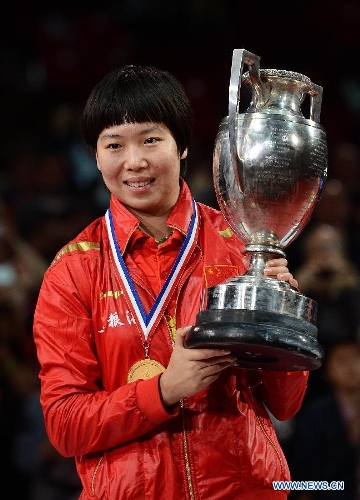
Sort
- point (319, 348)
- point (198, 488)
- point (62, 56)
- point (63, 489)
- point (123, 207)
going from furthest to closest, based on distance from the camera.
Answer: point (62, 56), point (63, 489), point (123, 207), point (198, 488), point (319, 348)

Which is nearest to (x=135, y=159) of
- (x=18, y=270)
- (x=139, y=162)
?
(x=139, y=162)

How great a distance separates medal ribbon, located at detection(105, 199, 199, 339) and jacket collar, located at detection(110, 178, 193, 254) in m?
0.01

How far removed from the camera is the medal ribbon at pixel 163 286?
2209 mm

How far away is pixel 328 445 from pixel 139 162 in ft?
7.19

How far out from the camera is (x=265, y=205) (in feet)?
7.04

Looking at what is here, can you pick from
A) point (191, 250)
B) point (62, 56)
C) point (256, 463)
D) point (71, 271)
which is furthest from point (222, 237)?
point (62, 56)

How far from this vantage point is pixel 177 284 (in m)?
2.27

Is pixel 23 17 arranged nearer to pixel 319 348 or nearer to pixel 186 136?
pixel 186 136

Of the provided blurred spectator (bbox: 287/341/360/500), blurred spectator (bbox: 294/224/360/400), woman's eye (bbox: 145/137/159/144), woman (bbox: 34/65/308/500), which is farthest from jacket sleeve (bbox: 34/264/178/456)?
blurred spectator (bbox: 294/224/360/400)

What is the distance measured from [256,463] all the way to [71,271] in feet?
2.00

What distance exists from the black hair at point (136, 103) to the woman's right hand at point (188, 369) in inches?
20.8

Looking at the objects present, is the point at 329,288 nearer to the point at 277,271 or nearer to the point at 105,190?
the point at 105,190

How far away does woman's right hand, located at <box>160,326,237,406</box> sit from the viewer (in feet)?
6.62

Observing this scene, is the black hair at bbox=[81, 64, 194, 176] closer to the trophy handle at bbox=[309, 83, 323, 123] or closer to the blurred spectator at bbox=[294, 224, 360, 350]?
the trophy handle at bbox=[309, 83, 323, 123]
